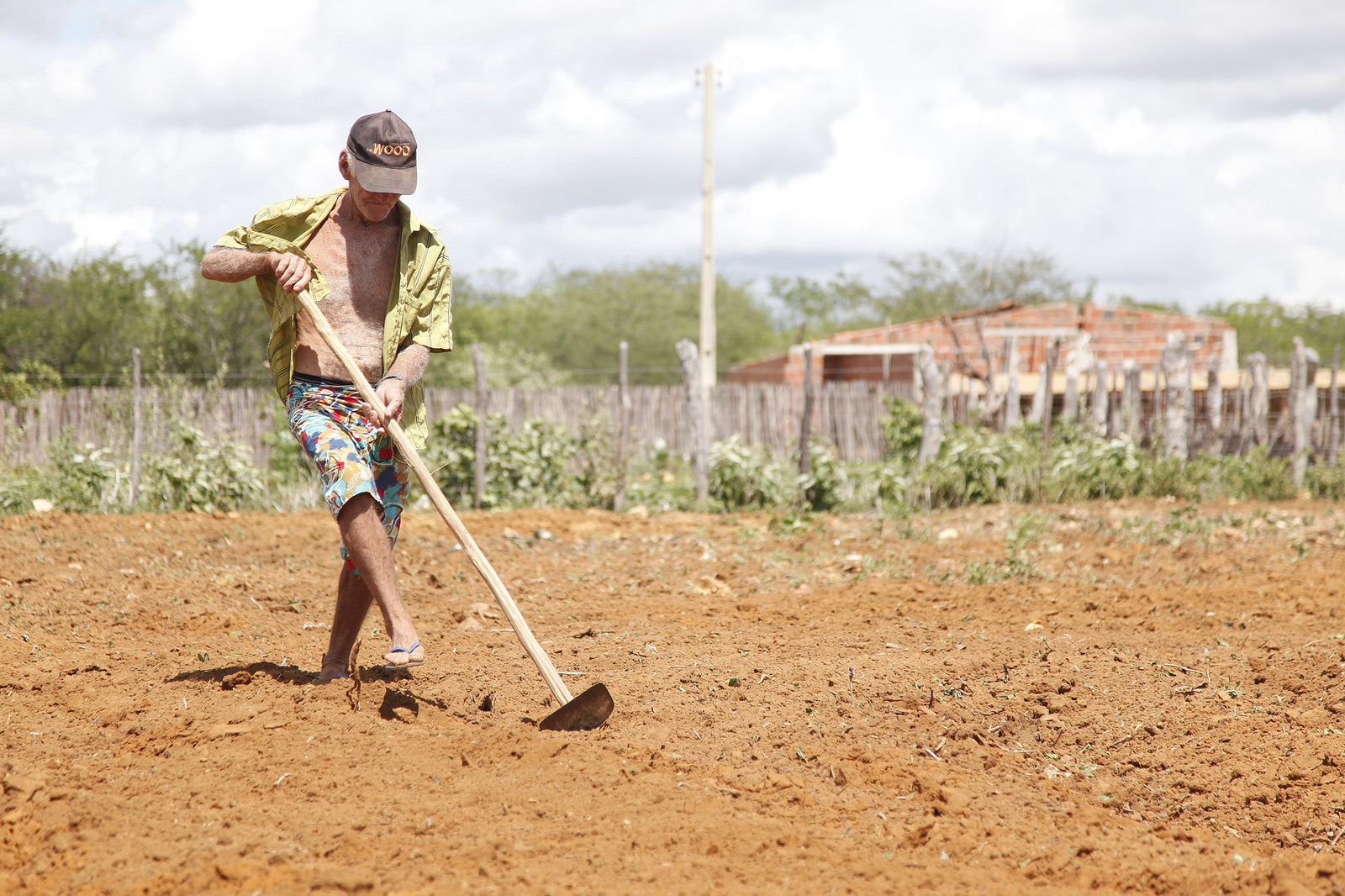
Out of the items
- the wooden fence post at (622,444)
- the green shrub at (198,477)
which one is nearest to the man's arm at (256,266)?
the green shrub at (198,477)

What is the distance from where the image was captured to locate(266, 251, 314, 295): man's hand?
3.28m

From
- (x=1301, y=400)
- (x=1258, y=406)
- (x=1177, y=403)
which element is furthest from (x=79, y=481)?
(x=1301, y=400)

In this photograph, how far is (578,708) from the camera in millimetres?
3111

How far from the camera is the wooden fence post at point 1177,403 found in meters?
11.4

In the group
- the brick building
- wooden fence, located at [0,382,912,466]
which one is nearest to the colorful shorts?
wooden fence, located at [0,382,912,466]

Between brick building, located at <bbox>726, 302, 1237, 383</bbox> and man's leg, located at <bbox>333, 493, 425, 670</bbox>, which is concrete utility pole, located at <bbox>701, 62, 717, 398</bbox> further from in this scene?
man's leg, located at <bbox>333, 493, 425, 670</bbox>

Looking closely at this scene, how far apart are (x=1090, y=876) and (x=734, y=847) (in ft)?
2.63

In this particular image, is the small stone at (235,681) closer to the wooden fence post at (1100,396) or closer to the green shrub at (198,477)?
the green shrub at (198,477)

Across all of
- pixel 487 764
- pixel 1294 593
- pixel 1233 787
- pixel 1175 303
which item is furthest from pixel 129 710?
pixel 1175 303

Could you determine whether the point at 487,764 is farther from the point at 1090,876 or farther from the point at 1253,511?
the point at 1253,511

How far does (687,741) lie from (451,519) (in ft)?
3.07

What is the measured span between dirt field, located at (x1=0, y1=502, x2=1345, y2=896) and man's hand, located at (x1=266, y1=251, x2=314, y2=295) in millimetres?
1232

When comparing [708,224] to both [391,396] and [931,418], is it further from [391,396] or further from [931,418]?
[391,396]

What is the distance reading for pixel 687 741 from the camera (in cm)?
316
